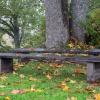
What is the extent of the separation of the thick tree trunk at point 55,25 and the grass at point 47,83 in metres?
1.67

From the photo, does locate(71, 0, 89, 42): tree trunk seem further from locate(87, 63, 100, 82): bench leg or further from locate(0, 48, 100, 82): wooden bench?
locate(87, 63, 100, 82): bench leg

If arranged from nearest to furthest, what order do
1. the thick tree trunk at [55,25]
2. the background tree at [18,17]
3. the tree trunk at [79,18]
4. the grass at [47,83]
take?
the grass at [47,83] → the thick tree trunk at [55,25] → the tree trunk at [79,18] → the background tree at [18,17]

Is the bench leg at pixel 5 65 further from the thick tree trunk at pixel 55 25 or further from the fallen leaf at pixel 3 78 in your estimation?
the thick tree trunk at pixel 55 25

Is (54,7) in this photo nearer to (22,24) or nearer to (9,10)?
(9,10)

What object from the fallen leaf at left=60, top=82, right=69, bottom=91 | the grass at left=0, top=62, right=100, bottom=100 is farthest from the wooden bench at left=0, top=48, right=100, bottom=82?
the fallen leaf at left=60, top=82, right=69, bottom=91

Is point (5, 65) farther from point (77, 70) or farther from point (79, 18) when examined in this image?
point (79, 18)

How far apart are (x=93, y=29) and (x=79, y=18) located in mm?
706

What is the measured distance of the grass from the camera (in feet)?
21.1

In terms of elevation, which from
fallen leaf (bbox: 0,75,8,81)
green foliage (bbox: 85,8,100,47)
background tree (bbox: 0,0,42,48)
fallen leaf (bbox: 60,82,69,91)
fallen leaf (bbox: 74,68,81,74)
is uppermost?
background tree (bbox: 0,0,42,48)

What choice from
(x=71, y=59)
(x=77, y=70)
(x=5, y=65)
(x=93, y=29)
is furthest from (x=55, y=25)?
(x=71, y=59)

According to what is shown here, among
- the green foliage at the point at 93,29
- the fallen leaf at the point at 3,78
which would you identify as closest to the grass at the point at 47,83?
the fallen leaf at the point at 3,78

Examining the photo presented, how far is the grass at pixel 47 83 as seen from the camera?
6.42 m

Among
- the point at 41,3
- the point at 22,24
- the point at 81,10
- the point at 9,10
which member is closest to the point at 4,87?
the point at 81,10

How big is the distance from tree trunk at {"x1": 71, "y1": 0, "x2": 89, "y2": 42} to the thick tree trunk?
0.68 meters
